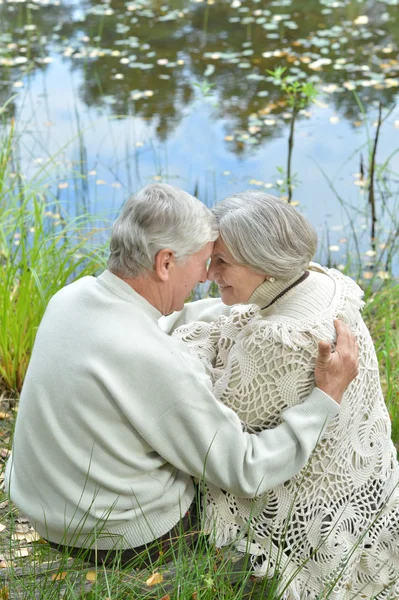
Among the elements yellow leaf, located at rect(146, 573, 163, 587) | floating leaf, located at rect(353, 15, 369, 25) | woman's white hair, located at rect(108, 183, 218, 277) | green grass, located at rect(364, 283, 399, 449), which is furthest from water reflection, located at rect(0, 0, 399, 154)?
yellow leaf, located at rect(146, 573, 163, 587)

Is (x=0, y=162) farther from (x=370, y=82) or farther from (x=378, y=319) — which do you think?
(x=370, y=82)

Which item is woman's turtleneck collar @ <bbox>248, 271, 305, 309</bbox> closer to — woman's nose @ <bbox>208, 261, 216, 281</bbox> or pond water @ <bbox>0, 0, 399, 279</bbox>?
woman's nose @ <bbox>208, 261, 216, 281</bbox>

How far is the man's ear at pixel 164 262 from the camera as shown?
6.93 feet

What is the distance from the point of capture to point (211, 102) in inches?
276

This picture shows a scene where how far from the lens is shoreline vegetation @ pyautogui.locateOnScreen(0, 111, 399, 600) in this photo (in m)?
2.12

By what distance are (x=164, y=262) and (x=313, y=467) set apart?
76cm

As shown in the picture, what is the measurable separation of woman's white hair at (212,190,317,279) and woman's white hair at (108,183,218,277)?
95mm

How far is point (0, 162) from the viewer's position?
4.21 m

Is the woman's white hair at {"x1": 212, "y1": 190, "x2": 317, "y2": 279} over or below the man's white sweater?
over

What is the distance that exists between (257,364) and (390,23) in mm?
7076

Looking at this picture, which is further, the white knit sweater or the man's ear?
the white knit sweater

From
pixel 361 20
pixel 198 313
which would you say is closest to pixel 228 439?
pixel 198 313

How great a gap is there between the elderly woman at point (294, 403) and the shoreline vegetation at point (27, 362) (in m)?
0.10

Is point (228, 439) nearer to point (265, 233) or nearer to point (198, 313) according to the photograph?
point (265, 233)
